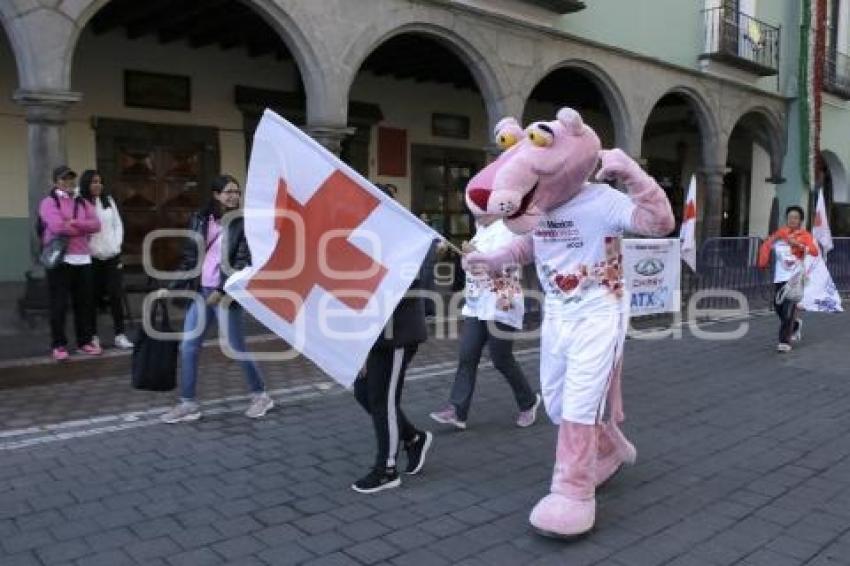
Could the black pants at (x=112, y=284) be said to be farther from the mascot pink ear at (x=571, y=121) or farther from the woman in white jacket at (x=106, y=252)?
the mascot pink ear at (x=571, y=121)

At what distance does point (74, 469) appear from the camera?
15.6ft

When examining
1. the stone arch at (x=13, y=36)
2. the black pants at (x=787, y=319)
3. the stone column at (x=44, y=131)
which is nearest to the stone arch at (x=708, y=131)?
the black pants at (x=787, y=319)

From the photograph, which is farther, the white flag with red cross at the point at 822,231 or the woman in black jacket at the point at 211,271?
the white flag with red cross at the point at 822,231

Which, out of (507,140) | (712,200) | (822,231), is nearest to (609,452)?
(507,140)

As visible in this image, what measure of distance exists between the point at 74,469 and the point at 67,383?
A: 239cm

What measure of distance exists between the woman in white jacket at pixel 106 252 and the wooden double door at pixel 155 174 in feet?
11.6

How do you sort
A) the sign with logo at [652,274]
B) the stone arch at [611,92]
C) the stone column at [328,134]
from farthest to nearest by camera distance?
the stone arch at [611,92] → the sign with logo at [652,274] → the stone column at [328,134]

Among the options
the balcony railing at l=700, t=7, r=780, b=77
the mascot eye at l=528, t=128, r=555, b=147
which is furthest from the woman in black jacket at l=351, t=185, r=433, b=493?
the balcony railing at l=700, t=7, r=780, b=77

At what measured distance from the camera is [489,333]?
565 cm

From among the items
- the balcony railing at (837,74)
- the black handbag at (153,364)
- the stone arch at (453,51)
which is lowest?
the black handbag at (153,364)

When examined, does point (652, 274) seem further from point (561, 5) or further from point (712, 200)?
point (712, 200)

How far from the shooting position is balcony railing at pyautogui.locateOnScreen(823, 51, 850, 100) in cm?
2030

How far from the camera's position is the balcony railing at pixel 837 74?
66.6ft

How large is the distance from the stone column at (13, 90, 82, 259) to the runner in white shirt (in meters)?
4.53
